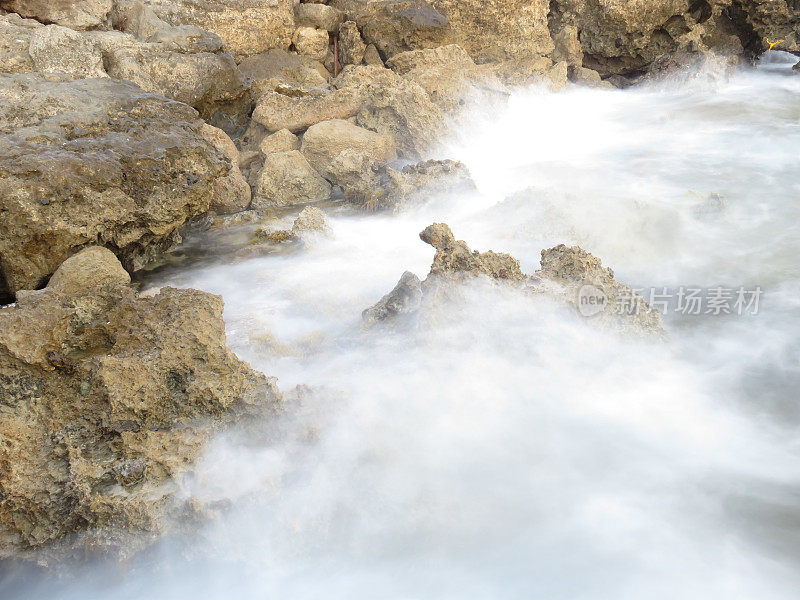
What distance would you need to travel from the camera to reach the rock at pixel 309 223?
218 inches

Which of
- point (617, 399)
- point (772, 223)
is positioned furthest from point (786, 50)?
point (617, 399)

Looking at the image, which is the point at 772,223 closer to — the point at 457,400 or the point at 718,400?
the point at 718,400

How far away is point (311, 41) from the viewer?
955cm

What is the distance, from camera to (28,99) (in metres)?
4.71

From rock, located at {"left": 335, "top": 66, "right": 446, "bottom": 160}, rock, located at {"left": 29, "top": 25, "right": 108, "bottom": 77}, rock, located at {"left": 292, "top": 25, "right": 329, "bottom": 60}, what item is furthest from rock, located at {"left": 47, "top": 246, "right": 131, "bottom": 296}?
rock, located at {"left": 292, "top": 25, "right": 329, "bottom": 60}

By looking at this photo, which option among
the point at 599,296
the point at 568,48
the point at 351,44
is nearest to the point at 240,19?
the point at 351,44

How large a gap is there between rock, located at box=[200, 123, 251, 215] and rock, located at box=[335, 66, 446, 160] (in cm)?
167

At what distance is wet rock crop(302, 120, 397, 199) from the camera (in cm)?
646

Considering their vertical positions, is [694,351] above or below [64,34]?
below

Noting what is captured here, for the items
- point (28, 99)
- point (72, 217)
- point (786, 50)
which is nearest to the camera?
point (72, 217)

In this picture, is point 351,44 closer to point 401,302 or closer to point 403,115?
point 403,115

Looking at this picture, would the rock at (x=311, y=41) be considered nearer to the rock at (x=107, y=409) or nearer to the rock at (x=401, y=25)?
the rock at (x=401, y=25)

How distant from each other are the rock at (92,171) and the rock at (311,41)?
15.4ft

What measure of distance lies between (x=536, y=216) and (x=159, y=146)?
3086mm
